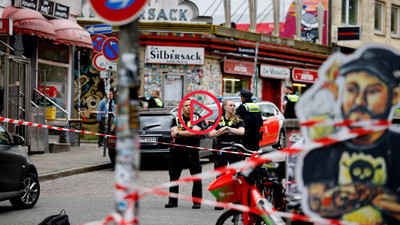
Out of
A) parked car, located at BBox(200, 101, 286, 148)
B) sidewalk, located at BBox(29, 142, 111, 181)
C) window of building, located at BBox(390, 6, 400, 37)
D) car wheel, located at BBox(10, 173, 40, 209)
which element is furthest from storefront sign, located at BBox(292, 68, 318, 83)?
car wheel, located at BBox(10, 173, 40, 209)

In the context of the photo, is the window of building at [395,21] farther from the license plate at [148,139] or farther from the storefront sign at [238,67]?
the license plate at [148,139]

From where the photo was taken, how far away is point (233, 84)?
98.5ft

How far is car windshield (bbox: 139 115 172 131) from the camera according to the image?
15641 mm

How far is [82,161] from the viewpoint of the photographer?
16.7m

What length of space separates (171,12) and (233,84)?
4677 millimetres

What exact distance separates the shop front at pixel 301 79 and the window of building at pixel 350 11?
4.56 metres

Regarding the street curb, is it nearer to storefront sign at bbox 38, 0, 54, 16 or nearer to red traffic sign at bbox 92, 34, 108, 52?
red traffic sign at bbox 92, 34, 108, 52

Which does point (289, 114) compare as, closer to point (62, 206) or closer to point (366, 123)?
point (62, 206)

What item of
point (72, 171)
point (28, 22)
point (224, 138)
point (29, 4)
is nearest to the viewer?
point (224, 138)

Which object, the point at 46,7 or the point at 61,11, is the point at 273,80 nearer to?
the point at 61,11

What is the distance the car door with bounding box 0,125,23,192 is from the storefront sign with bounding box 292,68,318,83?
24957mm

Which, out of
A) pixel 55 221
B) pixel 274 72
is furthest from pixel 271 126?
pixel 55 221

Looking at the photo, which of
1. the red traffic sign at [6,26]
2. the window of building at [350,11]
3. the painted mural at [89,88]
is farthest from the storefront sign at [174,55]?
the window of building at [350,11]

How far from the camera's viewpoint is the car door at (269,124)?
1928 cm
